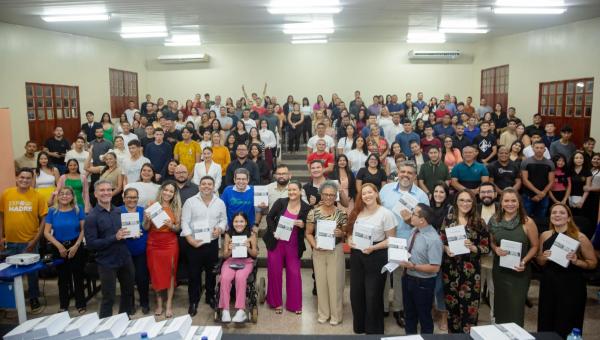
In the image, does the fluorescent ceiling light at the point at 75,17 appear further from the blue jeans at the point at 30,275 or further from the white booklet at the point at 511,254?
the white booklet at the point at 511,254

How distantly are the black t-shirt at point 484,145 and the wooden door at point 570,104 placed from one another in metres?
3.74

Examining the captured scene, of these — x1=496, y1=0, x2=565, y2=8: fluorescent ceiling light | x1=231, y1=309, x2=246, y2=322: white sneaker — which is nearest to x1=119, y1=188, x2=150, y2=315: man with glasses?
x1=231, y1=309, x2=246, y2=322: white sneaker

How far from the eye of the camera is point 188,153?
782cm

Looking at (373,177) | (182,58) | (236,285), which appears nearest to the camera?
(236,285)

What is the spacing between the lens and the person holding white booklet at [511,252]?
4086 millimetres

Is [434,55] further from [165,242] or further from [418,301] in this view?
[418,301]

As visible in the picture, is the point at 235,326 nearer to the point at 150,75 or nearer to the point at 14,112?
the point at 14,112

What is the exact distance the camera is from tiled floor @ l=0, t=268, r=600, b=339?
490cm

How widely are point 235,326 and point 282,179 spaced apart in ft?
5.83

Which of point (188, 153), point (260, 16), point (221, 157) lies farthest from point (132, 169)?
point (260, 16)

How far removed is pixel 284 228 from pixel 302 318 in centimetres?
105

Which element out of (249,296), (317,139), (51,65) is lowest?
(249,296)

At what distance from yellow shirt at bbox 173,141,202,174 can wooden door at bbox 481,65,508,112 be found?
1027cm

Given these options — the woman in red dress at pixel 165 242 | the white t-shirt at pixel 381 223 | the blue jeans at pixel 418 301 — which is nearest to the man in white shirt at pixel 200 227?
the woman in red dress at pixel 165 242
